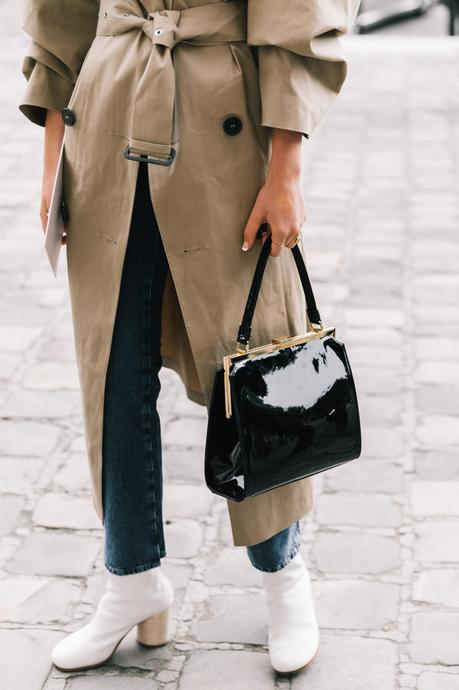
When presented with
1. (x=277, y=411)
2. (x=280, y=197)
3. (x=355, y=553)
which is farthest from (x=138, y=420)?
(x=355, y=553)

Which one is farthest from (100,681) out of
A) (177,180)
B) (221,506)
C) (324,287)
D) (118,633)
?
(324,287)

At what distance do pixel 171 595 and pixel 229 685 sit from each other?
0.24 m

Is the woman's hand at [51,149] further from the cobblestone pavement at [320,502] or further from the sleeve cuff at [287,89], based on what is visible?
the cobblestone pavement at [320,502]

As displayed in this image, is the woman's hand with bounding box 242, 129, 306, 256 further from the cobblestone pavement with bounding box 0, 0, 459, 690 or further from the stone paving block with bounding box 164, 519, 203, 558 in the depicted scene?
the stone paving block with bounding box 164, 519, 203, 558

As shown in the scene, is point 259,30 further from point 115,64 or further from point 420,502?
point 420,502

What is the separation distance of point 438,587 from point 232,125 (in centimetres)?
132

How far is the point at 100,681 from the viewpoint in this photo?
249 centimetres

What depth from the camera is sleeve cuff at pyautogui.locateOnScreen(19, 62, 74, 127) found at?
92.7 inches

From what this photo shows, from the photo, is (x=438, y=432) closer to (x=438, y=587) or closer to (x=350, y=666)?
(x=438, y=587)

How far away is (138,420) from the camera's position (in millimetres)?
2363

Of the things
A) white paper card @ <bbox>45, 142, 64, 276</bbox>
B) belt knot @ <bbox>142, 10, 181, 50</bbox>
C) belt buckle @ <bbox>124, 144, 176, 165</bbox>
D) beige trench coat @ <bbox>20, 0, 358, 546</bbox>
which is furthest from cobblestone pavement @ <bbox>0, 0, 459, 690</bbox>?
belt knot @ <bbox>142, 10, 181, 50</bbox>

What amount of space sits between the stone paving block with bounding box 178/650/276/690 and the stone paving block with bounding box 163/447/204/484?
0.83m

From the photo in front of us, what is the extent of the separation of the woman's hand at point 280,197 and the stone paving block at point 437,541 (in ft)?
3.72

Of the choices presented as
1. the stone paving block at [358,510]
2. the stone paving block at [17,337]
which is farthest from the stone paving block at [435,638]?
the stone paving block at [17,337]
